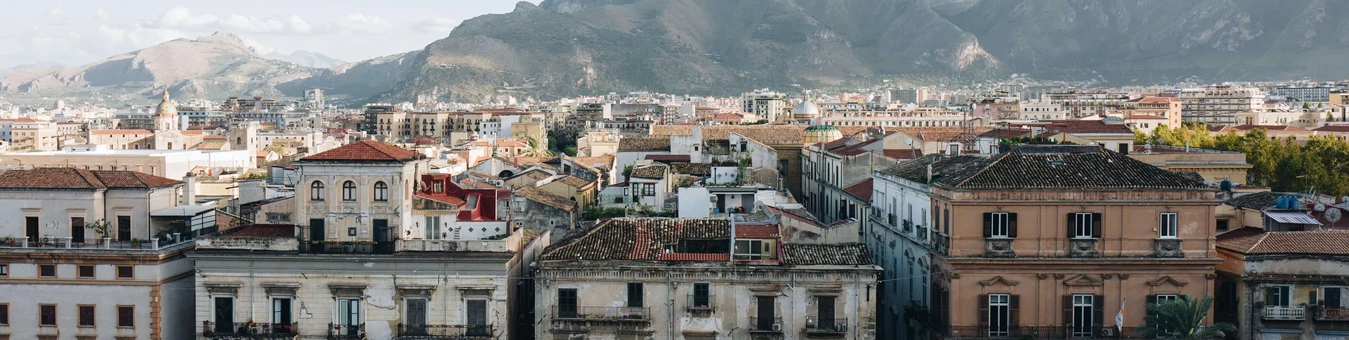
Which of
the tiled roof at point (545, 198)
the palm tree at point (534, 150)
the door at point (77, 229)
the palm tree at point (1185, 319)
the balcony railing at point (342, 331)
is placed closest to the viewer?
the palm tree at point (1185, 319)

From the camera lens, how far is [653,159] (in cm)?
6450

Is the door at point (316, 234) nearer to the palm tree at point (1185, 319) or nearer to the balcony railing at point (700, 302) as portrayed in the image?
the balcony railing at point (700, 302)

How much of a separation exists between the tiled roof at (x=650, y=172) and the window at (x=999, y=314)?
60.0 ft

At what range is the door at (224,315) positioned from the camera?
35.0 m

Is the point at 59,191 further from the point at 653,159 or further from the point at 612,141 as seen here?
the point at 612,141

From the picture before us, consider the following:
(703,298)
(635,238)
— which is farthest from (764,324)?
(635,238)

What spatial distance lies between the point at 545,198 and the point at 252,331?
14142 mm

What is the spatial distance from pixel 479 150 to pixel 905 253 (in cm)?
6039

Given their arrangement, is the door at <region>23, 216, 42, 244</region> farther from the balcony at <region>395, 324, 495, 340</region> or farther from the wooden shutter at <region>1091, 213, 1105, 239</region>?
the wooden shutter at <region>1091, 213, 1105, 239</region>

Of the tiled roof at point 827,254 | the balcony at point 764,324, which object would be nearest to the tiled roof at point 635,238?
the tiled roof at point 827,254

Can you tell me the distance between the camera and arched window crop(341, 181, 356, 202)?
35062mm

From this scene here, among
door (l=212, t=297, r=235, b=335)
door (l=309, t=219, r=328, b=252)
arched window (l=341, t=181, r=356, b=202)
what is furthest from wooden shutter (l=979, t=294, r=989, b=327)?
door (l=212, t=297, r=235, b=335)

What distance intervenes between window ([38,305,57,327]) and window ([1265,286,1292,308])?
31.3 metres

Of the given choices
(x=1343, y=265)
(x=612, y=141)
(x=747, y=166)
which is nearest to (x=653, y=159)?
(x=747, y=166)
